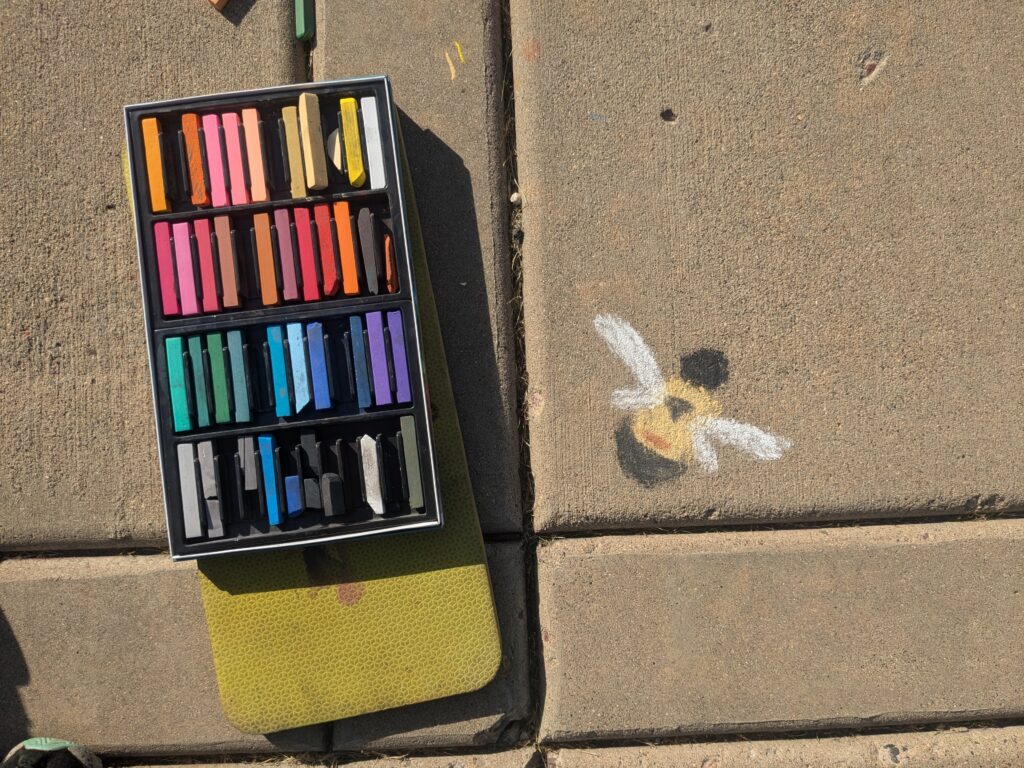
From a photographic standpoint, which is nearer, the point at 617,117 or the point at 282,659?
the point at 282,659

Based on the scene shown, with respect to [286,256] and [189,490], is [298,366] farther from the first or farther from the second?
[189,490]

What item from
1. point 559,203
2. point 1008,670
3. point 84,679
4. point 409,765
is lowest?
point 409,765

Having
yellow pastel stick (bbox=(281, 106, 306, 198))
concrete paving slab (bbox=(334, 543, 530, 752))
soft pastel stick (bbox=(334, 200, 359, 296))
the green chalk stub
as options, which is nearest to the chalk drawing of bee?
concrete paving slab (bbox=(334, 543, 530, 752))

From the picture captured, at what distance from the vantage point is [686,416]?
2062mm

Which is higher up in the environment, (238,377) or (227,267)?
(227,267)

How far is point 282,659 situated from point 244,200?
1229mm

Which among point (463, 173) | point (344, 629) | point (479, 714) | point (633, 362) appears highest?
point (463, 173)

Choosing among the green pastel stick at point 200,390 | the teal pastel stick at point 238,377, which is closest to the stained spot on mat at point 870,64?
the teal pastel stick at point 238,377

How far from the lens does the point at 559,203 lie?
209 centimetres

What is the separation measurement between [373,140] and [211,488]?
998 millimetres

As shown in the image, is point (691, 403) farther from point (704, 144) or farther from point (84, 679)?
point (84, 679)

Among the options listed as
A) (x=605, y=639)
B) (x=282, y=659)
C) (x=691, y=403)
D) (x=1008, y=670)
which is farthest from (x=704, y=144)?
(x=282, y=659)

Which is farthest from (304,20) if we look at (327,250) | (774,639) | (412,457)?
(774,639)

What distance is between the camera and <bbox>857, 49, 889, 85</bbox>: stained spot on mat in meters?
2.12
